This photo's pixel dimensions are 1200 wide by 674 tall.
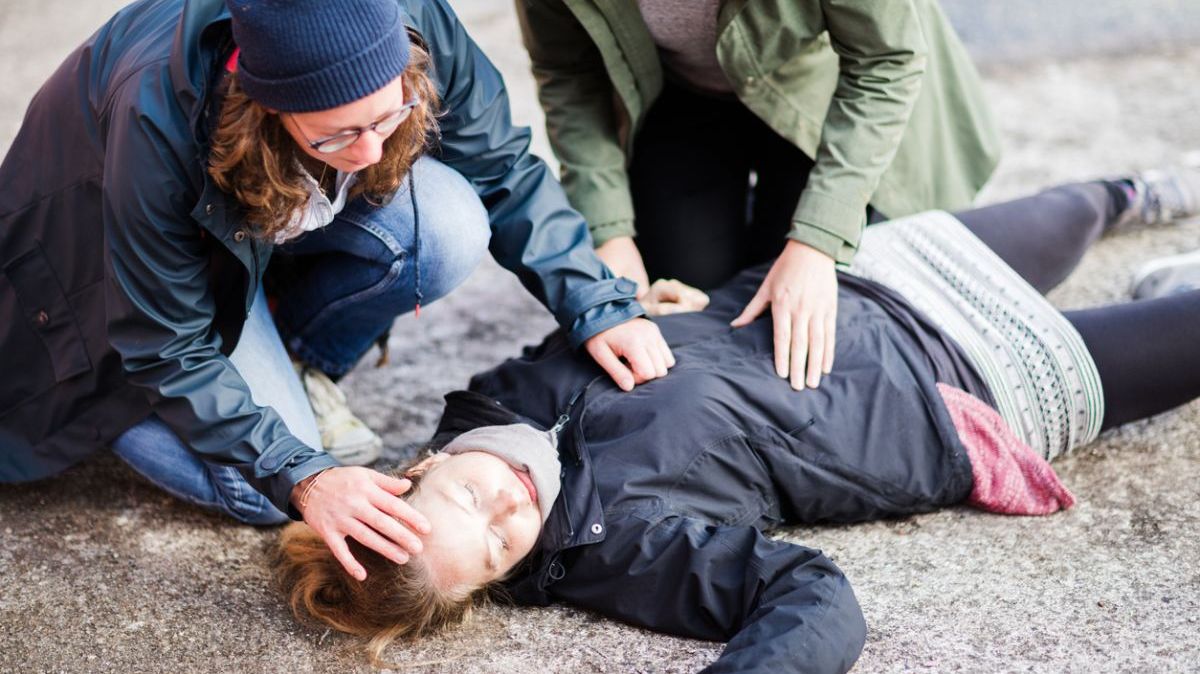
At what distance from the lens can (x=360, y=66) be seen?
5.77 ft

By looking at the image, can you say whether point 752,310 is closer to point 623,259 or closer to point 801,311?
point 801,311

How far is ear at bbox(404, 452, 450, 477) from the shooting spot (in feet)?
7.13

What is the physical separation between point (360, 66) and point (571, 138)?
1.13 meters

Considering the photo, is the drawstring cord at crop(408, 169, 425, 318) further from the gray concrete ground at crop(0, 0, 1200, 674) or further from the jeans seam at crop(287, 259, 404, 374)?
the gray concrete ground at crop(0, 0, 1200, 674)

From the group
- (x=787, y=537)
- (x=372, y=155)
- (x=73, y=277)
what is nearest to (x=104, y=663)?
(x=73, y=277)

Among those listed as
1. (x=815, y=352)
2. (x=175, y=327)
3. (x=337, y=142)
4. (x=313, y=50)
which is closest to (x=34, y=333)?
(x=175, y=327)

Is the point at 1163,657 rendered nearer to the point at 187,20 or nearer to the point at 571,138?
the point at 571,138

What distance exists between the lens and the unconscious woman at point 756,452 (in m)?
2.03

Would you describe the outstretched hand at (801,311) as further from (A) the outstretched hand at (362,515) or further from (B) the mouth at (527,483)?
(A) the outstretched hand at (362,515)

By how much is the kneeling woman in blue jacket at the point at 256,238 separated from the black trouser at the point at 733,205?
2.23 feet

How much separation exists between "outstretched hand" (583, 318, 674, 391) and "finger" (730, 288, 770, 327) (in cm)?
18

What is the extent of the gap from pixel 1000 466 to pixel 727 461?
1.80ft

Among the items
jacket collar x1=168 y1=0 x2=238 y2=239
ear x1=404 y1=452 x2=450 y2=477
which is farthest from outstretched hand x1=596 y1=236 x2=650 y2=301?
jacket collar x1=168 y1=0 x2=238 y2=239

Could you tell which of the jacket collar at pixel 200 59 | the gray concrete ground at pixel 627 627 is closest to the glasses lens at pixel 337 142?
the jacket collar at pixel 200 59
